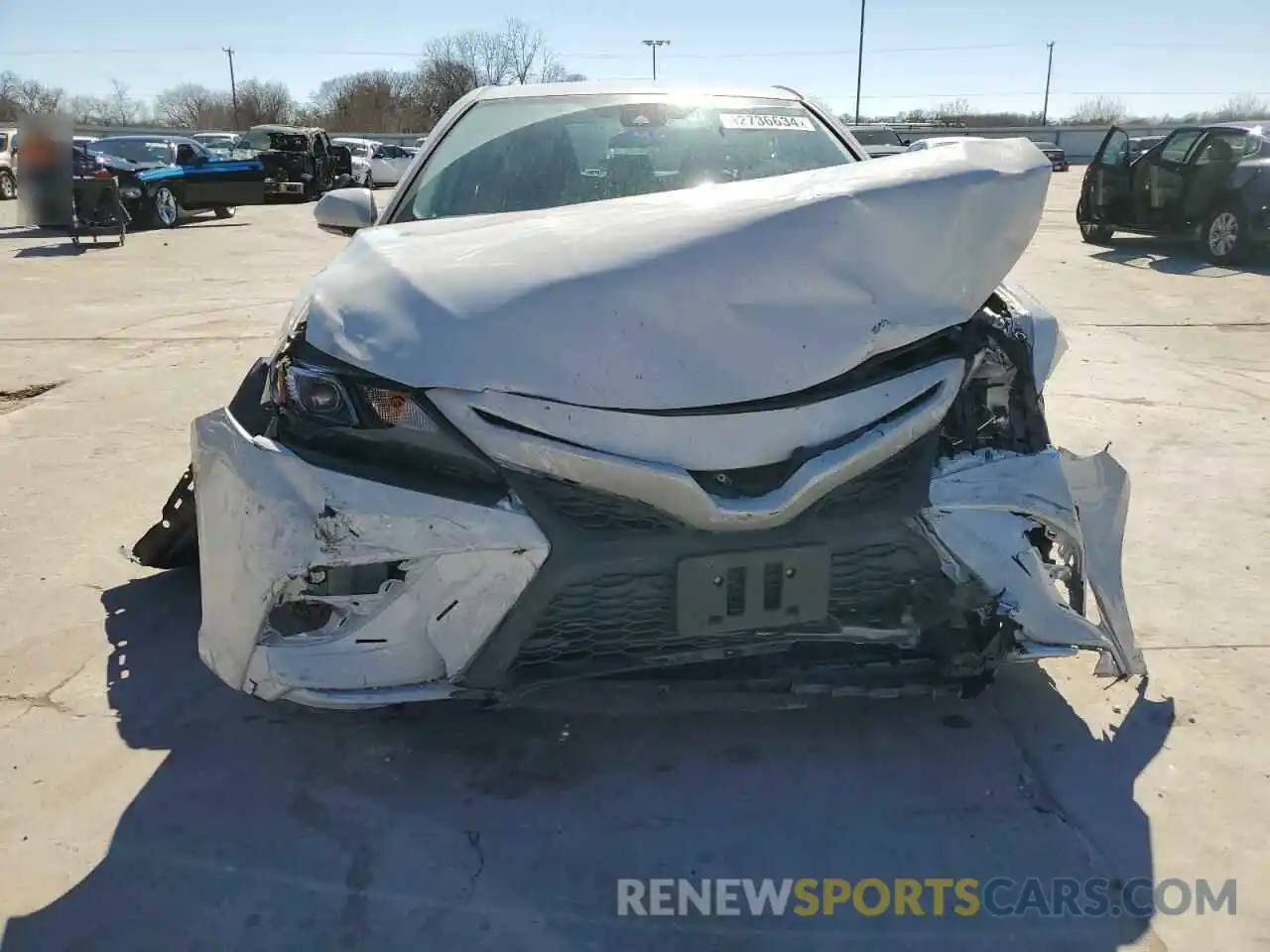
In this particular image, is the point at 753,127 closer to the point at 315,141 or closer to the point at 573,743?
the point at 573,743

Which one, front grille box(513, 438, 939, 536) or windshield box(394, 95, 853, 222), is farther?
windshield box(394, 95, 853, 222)

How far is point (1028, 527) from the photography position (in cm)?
216

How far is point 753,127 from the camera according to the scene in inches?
136

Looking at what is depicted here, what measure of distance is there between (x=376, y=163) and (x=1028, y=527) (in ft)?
96.1

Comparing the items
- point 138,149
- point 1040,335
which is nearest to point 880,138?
point 138,149

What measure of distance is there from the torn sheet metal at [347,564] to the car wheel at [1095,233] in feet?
44.2

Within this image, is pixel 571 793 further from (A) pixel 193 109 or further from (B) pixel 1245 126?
(A) pixel 193 109

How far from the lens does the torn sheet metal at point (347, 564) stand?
196cm

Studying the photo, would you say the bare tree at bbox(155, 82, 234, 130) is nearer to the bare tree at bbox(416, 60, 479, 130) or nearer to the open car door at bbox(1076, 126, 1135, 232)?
the bare tree at bbox(416, 60, 479, 130)

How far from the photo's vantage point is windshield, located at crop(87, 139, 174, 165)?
55.9 feet

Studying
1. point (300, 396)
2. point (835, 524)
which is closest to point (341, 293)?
point (300, 396)

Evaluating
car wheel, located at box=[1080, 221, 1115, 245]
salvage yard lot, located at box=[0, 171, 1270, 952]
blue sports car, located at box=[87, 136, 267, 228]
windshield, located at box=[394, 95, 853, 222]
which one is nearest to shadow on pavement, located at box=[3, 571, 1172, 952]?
salvage yard lot, located at box=[0, 171, 1270, 952]

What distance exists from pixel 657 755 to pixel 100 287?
10169mm

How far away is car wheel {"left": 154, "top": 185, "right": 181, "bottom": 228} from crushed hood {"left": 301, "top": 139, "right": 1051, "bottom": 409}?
1685 centimetres
